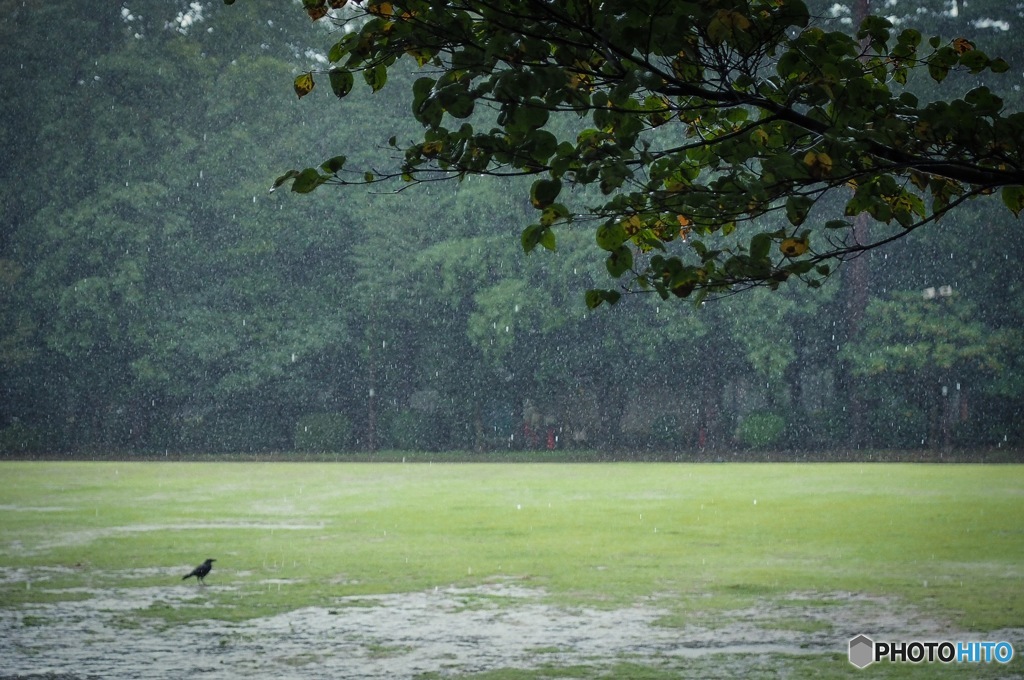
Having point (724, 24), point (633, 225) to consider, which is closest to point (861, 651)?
point (633, 225)

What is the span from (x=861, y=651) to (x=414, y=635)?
266cm

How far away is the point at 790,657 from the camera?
688cm

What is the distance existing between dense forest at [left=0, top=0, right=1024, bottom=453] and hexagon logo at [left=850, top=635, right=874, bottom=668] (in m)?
23.7

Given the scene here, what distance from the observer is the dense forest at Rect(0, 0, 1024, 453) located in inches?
1236

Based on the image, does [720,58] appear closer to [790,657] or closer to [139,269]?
[790,657]

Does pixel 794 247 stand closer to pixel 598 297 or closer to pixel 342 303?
pixel 598 297

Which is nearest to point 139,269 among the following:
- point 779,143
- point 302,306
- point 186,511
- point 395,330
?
point 302,306

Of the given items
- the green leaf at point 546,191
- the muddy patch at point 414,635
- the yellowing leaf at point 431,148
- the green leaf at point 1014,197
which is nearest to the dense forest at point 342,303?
the muddy patch at point 414,635

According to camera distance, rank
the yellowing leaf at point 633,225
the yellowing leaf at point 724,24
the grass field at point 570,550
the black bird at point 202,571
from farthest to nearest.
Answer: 1. the black bird at point 202,571
2. the grass field at point 570,550
3. the yellowing leaf at point 633,225
4. the yellowing leaf at point 724,24

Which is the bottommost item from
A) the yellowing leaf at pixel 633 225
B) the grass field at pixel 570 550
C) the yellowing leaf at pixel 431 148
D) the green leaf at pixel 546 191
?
the grass field at pixel 570 550

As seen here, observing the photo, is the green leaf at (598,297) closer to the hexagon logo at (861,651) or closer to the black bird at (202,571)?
the hexagon logo at (861,651)

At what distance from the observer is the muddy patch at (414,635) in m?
6.82

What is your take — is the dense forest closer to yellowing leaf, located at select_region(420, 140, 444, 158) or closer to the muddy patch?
the muddy patch

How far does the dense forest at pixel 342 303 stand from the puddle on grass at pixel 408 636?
22.8m
